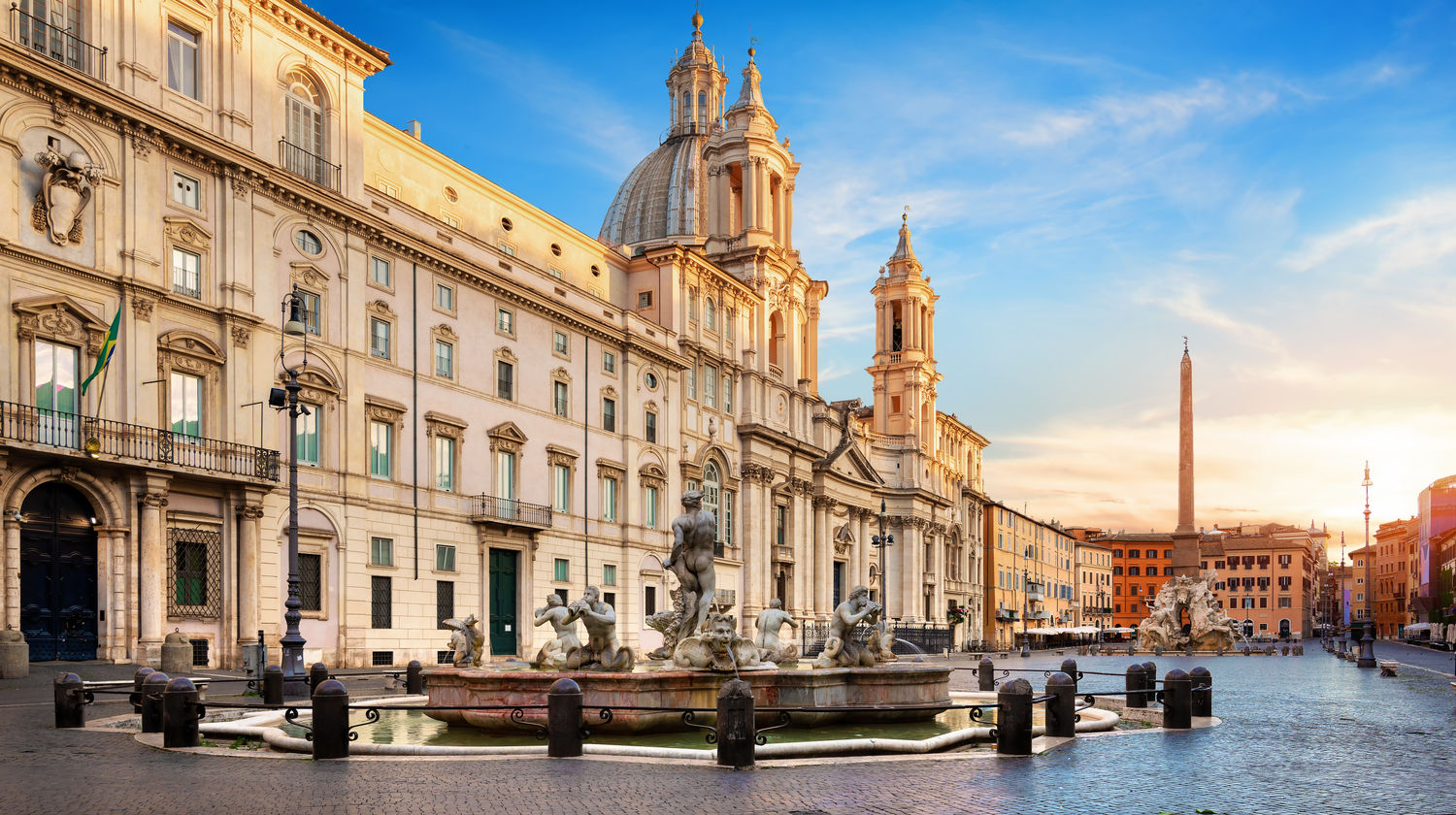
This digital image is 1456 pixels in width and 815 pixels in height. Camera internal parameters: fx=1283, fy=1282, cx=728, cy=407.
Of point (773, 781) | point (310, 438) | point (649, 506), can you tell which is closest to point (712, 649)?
point (773, 781)

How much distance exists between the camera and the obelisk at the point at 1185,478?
2542 inches

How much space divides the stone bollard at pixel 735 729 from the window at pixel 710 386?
153 feet

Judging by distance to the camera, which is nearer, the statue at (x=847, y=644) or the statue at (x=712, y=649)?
the statue at (x=712, y=649)

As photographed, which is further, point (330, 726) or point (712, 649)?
point (712, 649)

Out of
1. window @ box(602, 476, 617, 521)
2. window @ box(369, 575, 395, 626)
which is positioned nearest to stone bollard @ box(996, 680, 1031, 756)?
window @ box(369, 575, 395, 626)

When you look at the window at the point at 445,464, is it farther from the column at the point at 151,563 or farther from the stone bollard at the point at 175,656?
the stone bollard at the point at 175,656

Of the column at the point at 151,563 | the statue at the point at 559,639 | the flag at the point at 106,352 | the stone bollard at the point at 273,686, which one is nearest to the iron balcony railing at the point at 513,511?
the column at the point at 151,563

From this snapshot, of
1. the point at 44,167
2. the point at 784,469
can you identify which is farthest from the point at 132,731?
the point at 784,469

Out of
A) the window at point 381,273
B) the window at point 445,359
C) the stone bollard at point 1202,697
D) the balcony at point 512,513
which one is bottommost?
the stone bollard at point 1202,697

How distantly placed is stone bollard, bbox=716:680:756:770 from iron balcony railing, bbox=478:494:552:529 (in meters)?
30.1

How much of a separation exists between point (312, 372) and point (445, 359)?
21.9 feet

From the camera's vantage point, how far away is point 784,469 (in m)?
68.0

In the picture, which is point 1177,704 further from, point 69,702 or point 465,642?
point 69,702

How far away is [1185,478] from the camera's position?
212 ft
